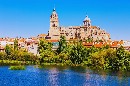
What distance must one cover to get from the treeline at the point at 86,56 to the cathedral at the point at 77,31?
58.0m

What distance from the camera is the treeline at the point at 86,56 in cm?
8017

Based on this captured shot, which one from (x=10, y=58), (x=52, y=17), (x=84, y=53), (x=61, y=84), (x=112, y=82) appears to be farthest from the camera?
(x=52, y=17)

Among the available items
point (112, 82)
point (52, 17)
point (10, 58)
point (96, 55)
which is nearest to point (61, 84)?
point (112, 82)

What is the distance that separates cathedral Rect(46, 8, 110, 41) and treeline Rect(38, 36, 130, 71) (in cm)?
5802

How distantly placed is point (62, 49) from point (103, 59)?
26.8m

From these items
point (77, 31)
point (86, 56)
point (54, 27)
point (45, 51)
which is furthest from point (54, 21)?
point (86, 56)

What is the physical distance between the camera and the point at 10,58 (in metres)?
103

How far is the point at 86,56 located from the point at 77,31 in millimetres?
80464

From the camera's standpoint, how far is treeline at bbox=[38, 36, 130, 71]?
263ft

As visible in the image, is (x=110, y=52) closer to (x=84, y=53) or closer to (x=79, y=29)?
(x=84, y=53)

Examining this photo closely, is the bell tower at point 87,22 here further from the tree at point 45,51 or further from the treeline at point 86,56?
the tree at point 45,51

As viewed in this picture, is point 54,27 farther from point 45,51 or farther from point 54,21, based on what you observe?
point 45,51

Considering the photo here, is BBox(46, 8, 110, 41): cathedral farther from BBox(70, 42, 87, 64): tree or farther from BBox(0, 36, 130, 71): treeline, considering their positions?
BBox(70, 42, 87, 64): tree

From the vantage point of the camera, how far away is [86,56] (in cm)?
9656
